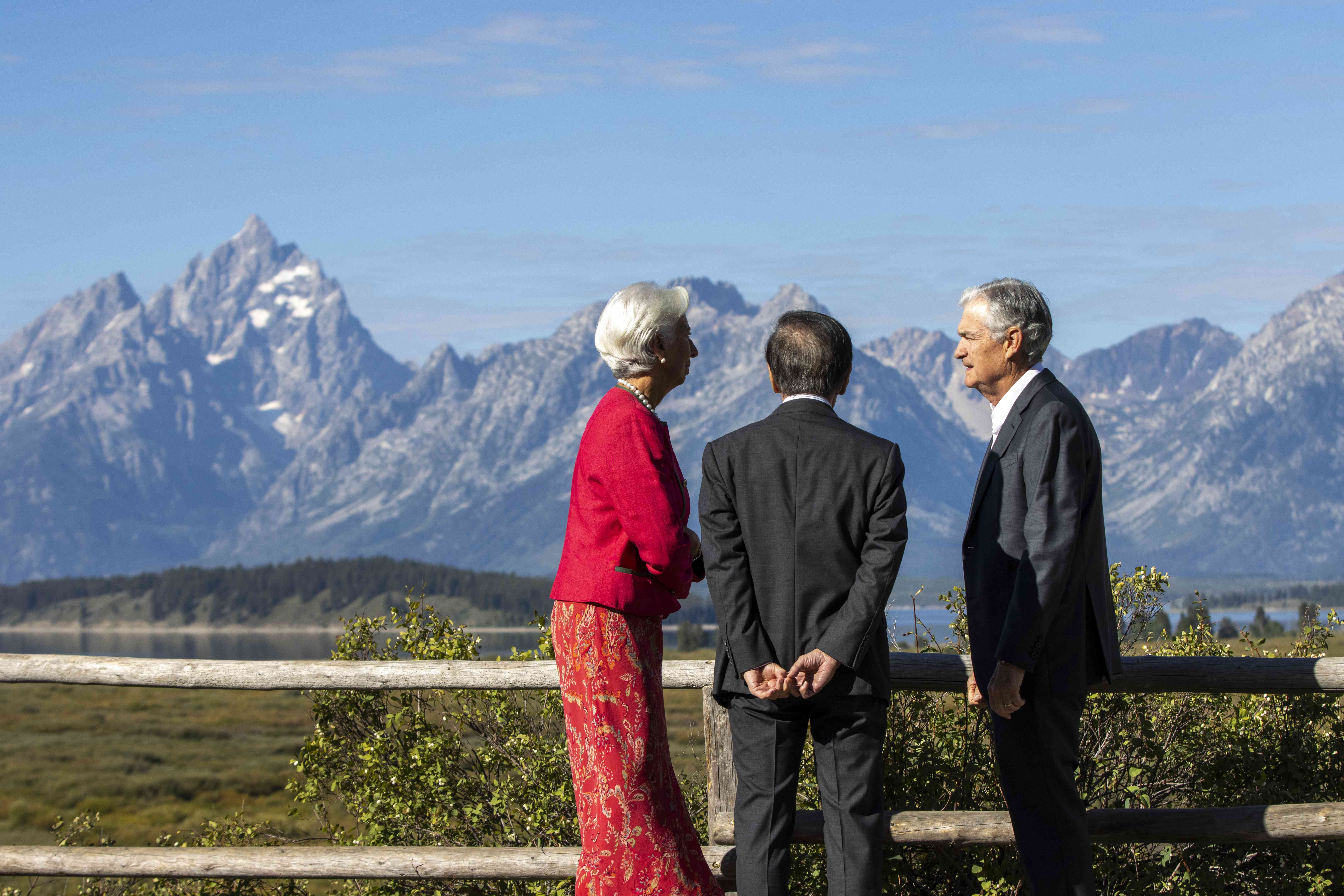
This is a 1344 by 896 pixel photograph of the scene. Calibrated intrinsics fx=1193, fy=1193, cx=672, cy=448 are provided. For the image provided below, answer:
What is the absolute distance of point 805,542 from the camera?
12.3ft

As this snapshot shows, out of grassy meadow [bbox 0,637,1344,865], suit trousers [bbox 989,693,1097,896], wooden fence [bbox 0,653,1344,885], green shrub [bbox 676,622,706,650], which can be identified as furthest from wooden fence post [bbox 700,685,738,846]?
green shrub [bbox 676,622,706,650]

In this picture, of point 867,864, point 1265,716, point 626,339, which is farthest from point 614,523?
point 1265,716

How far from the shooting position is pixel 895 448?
367cm

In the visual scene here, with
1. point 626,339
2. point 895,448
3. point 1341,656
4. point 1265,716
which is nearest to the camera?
point 895,448

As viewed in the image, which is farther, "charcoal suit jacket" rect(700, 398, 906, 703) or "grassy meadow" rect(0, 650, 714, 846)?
"grassy meadow" rect(0, 650, 714, 846)

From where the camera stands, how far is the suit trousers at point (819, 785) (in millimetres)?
3748

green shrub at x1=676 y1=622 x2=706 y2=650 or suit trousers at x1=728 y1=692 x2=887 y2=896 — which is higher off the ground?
suit trousers at x1=728 y1=692 x2=887 y2=896

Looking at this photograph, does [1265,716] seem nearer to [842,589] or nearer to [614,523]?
[842,589]

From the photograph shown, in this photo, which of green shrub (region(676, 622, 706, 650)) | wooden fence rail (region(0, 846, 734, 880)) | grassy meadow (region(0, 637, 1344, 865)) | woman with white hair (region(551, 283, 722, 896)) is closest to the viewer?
woman with white hair (region(551, 283, 722, 896))

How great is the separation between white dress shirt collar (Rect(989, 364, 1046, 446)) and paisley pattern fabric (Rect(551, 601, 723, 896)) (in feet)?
4.29

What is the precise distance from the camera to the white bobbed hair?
12.8 feet

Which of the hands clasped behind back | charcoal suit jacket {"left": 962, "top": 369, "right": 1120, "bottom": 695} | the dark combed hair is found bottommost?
the hands clasped behind back

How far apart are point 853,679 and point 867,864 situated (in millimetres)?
594

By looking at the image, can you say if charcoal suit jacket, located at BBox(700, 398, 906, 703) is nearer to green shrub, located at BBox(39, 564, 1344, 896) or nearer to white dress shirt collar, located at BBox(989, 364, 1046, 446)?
white dress shirt collar, located at BBox(989, 364, 1046, 446)
